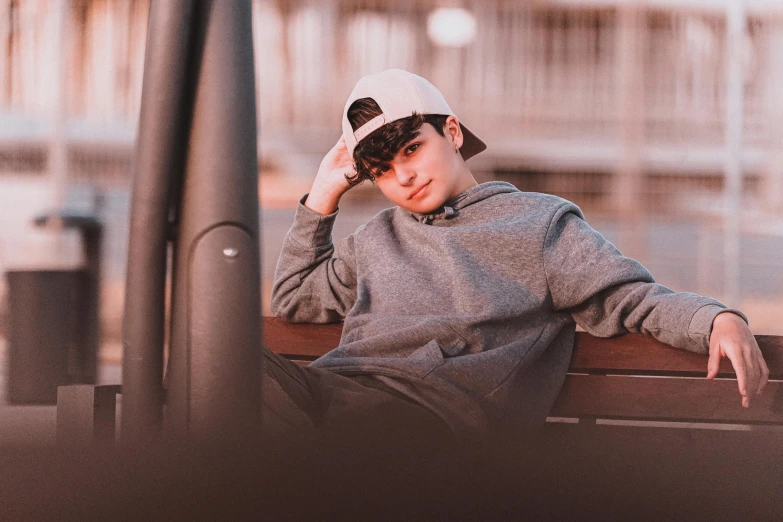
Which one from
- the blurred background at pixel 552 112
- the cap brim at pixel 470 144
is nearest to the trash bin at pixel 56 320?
the blurred background at pixel 552 112

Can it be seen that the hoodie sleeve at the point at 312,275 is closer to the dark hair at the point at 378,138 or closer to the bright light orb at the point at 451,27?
the dark hair at the point at 378,138

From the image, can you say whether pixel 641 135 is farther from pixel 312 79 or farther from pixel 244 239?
pixel 244 239

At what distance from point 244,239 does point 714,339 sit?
0.82 metres

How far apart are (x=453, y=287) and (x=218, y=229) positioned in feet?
3.01

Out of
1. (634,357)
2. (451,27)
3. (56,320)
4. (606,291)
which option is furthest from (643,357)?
Answer: (451,27)

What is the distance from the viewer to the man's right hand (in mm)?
1629

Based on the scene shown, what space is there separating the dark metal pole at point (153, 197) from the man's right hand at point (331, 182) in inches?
40.1

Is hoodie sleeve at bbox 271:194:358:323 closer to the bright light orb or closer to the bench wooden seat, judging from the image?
the bench wooden seat

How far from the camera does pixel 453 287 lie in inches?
58.8

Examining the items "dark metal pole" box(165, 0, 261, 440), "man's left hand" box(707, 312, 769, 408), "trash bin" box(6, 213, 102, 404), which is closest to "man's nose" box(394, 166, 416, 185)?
"man's left hand" box(707, 312, 769, 408)

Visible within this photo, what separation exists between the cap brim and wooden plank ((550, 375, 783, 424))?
1.41 ft

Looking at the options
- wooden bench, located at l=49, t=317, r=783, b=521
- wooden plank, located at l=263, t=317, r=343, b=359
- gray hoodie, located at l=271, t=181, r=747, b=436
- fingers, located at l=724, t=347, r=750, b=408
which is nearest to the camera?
wooden bench, located at l=49, t=317, r=783, b=521

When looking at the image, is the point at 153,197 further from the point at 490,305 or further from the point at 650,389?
the point at 650,389

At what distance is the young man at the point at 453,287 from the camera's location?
51.6 inches
